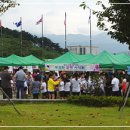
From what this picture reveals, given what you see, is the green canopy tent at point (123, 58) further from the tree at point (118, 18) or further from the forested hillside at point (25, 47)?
the forested hillside at point (25, 47)

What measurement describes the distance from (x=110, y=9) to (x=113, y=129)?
27.7ft

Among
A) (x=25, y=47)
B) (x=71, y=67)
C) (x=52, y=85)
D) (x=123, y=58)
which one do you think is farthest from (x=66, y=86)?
(x=25, y=47)

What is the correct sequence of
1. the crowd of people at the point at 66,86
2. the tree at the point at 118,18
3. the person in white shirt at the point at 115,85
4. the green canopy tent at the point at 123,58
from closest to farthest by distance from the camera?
1. the tree at the point at 118,18
2. the crowd of people at the point at 66,86
3. the person in white shirt at the point at 115,85
4. the green canopy tent at the point at 123,58

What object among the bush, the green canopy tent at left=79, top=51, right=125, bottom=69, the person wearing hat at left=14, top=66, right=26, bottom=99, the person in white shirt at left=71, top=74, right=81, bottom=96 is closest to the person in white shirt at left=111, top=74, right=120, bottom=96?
the person in white shirt at left=71, top=74, right=81, bottom=96

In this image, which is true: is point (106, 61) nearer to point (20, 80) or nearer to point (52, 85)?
point (52, 85)

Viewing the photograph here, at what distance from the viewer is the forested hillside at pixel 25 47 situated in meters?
94.7

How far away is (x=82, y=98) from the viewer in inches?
867

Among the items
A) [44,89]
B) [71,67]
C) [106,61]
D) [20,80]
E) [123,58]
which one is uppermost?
[123,58]

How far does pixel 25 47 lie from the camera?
99.3 metres

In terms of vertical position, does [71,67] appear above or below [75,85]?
above

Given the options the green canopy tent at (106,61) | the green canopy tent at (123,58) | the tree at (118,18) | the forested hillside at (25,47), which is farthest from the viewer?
the forested hillside at (25,47)

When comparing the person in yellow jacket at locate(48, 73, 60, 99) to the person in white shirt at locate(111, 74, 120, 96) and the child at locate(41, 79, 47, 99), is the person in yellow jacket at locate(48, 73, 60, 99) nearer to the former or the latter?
the child at locate(41, 79, 47, 99)

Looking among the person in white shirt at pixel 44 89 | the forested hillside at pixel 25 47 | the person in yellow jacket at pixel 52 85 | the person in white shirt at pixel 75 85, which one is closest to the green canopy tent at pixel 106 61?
the person in white shirt at pixel 75 85

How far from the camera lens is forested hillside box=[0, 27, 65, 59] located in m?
94.7
